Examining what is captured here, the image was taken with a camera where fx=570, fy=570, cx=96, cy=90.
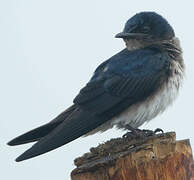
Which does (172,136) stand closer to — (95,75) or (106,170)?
(106,170)

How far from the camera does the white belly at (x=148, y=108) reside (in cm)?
648

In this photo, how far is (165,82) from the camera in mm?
6562

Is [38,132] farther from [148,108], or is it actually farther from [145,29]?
[145,29]

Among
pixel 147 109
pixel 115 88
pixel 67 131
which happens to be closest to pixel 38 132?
pixel 67 131

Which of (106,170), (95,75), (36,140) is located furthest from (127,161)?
(95,75)

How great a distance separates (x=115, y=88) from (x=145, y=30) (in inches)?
41.8

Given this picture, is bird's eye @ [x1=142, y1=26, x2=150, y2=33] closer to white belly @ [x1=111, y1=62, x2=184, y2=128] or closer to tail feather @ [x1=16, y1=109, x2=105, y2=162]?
white belly @ [x1=111, y1=62, x2=184, y2=128]

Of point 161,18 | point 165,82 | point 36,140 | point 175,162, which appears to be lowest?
point 175,162

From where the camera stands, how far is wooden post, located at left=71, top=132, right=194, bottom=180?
12.6 ft

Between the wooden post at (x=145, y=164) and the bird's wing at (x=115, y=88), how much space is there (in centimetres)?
210

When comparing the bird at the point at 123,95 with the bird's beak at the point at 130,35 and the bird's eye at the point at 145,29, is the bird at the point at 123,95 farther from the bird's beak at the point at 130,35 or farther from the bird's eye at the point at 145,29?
the bird's eye at the point at 145,29

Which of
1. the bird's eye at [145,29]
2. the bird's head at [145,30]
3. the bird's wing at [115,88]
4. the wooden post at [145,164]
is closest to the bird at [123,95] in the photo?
the bird's wing at [115,88]

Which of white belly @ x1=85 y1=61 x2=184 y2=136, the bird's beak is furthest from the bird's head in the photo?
white belly @ x1=85 y1=61 x2=184 y2=136

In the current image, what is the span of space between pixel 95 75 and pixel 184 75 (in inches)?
42.0
